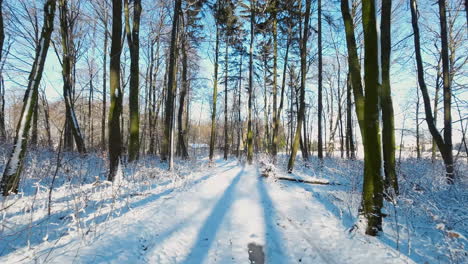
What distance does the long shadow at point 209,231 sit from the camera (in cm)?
292

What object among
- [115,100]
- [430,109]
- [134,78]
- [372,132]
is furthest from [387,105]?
[134,78]

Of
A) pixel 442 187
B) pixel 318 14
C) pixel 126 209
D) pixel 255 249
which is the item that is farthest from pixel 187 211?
pixel 318 14

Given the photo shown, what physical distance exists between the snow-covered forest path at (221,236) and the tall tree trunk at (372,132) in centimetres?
40

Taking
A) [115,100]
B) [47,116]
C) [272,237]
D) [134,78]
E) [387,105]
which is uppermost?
[134,78]

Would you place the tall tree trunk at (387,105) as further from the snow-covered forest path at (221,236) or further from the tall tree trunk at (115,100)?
the tall tree trunk at (115,100)

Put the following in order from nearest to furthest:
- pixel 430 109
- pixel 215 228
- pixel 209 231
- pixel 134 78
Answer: pixel 209 231, pixel 215 228, pixel 430 109, pixel 134 78

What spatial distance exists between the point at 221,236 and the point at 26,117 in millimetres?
4546

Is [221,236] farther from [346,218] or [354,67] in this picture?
[354,67]

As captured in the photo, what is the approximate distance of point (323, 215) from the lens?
438cm

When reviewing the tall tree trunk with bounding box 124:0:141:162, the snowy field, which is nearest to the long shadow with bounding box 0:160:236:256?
the snowy field

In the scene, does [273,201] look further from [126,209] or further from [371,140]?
[126,209]

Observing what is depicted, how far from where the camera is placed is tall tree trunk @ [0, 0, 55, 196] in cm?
400

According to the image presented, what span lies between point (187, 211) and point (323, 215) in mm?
2821

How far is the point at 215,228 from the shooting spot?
12.4 ft
